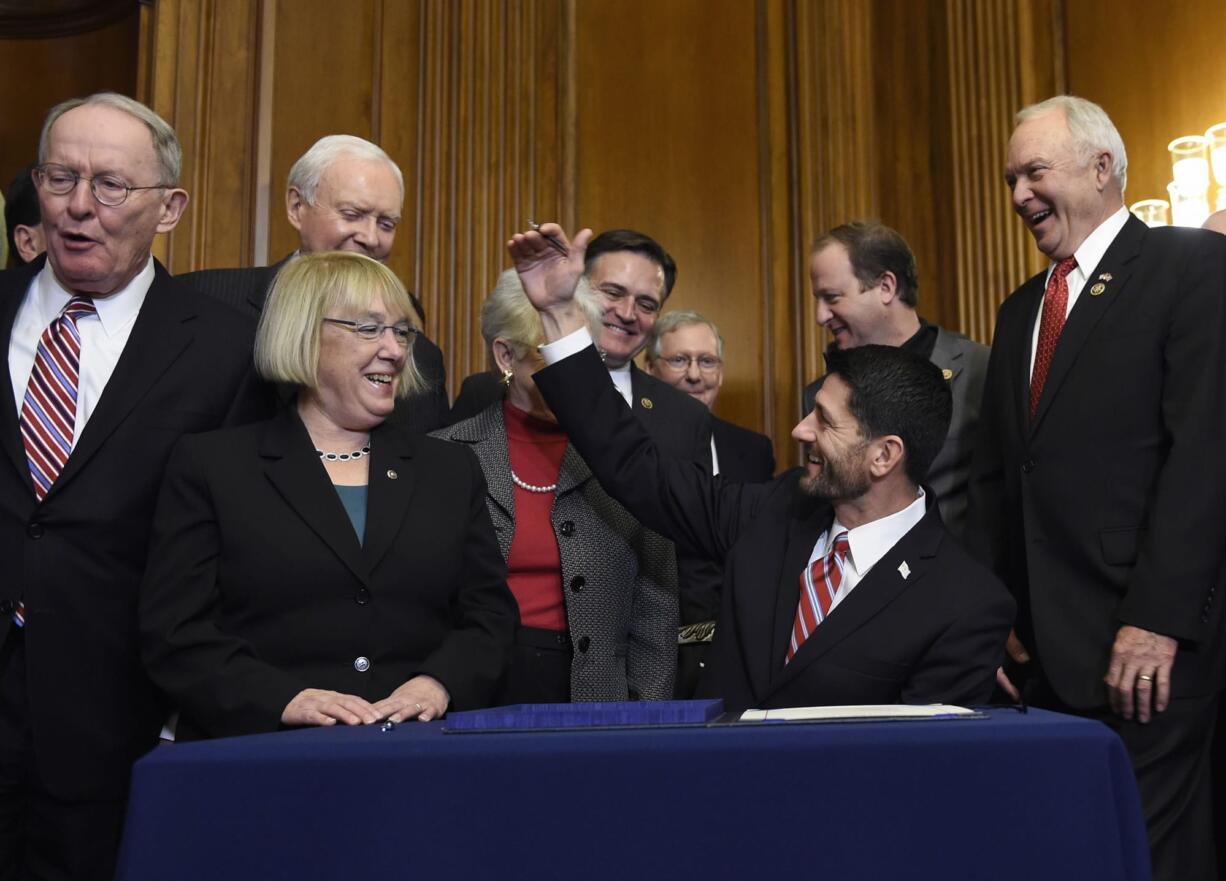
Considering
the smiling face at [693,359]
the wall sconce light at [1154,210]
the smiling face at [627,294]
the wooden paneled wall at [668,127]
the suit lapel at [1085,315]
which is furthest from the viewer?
the wooden paneled wall at [668,127]

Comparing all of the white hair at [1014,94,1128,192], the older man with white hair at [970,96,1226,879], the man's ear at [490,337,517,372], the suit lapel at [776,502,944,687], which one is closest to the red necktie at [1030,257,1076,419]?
the older man with white hair at [970,96,1226,879]

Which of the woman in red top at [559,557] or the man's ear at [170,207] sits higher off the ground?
the man's ear at [170,207]

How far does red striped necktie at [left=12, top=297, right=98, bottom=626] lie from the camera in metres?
2.28

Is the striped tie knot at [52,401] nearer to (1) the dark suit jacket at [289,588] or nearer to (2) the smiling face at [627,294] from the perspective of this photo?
(1) the dark suit jacket at [289,588]

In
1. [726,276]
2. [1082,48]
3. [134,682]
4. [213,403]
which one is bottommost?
[134,682]

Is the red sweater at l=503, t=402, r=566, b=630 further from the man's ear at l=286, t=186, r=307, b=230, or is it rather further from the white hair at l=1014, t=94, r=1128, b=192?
the white hair at l=1014, t=94, r=1128, b=192

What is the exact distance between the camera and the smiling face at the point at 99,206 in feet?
7.73

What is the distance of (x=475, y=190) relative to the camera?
16.1 ft

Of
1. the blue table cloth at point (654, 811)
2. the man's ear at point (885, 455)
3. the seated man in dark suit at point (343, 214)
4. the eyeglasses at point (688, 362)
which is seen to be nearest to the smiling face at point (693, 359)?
the eyeglasses at point (688, 362)

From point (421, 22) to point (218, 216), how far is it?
3.45 feet

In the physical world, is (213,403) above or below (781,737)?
above

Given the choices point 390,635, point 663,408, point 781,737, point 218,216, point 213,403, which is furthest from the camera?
point 218,216

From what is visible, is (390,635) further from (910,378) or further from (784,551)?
(910,378)

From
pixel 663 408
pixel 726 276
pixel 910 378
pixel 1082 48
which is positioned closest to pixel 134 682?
pixel 663 408
